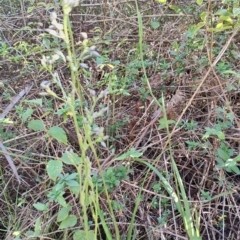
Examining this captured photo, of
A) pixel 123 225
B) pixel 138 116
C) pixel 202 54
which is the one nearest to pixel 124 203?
pixel 123 225

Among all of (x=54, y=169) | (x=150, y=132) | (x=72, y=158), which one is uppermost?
(x=72, y=158)

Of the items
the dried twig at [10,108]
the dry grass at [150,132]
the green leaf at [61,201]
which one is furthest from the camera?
the dried twig at [10,108]

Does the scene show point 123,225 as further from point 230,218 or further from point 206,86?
point 206,86

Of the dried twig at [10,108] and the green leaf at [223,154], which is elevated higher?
the green leaf at [223,154]

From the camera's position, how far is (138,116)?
1725 mm

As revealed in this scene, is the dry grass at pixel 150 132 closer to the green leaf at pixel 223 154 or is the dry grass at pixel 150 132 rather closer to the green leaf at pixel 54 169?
the green leaf at pixel 223 154

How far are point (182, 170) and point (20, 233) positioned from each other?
60 centimetres

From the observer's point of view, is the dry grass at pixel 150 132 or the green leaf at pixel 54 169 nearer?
the green leaf at pixel 54 169

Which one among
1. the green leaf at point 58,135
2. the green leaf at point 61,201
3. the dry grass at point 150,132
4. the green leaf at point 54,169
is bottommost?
the dry grass at point 150,132

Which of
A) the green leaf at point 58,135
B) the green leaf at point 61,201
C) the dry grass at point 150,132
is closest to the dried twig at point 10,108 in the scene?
the dry grass at point 150,132

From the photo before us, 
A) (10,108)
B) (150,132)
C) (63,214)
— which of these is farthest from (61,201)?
(10,108)

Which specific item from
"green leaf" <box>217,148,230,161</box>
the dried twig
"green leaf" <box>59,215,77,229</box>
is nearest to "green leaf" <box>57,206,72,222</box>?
"green leaf" <box>59,215,77,229</box>

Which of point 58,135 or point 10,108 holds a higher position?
point 58,135

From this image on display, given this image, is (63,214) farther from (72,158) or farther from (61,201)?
(72,158)
